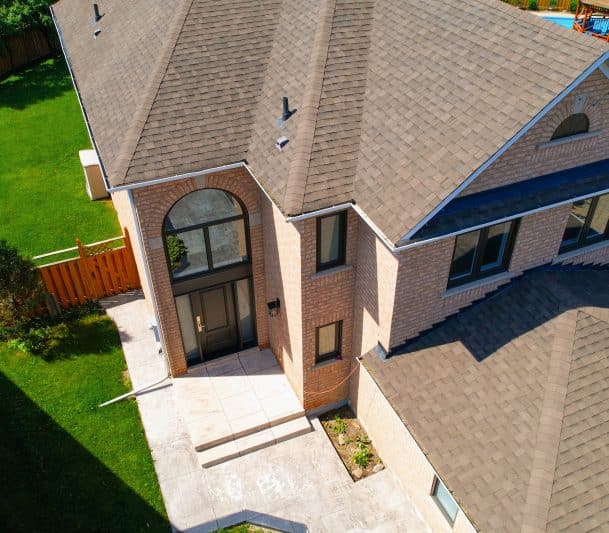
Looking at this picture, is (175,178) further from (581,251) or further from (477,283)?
(581,251)

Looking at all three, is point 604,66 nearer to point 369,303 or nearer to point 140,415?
point 369,303

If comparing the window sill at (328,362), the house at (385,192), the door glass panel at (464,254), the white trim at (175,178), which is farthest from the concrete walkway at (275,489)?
the white trim at (175,178)

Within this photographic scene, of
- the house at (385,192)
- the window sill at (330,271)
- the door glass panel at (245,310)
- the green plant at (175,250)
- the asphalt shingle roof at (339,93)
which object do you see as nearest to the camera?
the asphalt shingle roof at (339,93)

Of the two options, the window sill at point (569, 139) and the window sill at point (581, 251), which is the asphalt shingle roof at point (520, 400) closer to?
the window sill at point (581, 251)

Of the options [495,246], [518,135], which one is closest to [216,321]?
[495,246]

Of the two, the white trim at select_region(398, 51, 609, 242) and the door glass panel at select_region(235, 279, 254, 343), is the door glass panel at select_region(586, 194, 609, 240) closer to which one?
the white trim at select_region(398, 51, 609, 242)

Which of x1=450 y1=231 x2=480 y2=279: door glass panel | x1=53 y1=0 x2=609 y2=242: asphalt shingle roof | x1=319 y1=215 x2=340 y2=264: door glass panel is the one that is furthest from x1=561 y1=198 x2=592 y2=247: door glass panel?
x1=319 y1=215 x2=340 y2=264: door glass panel
